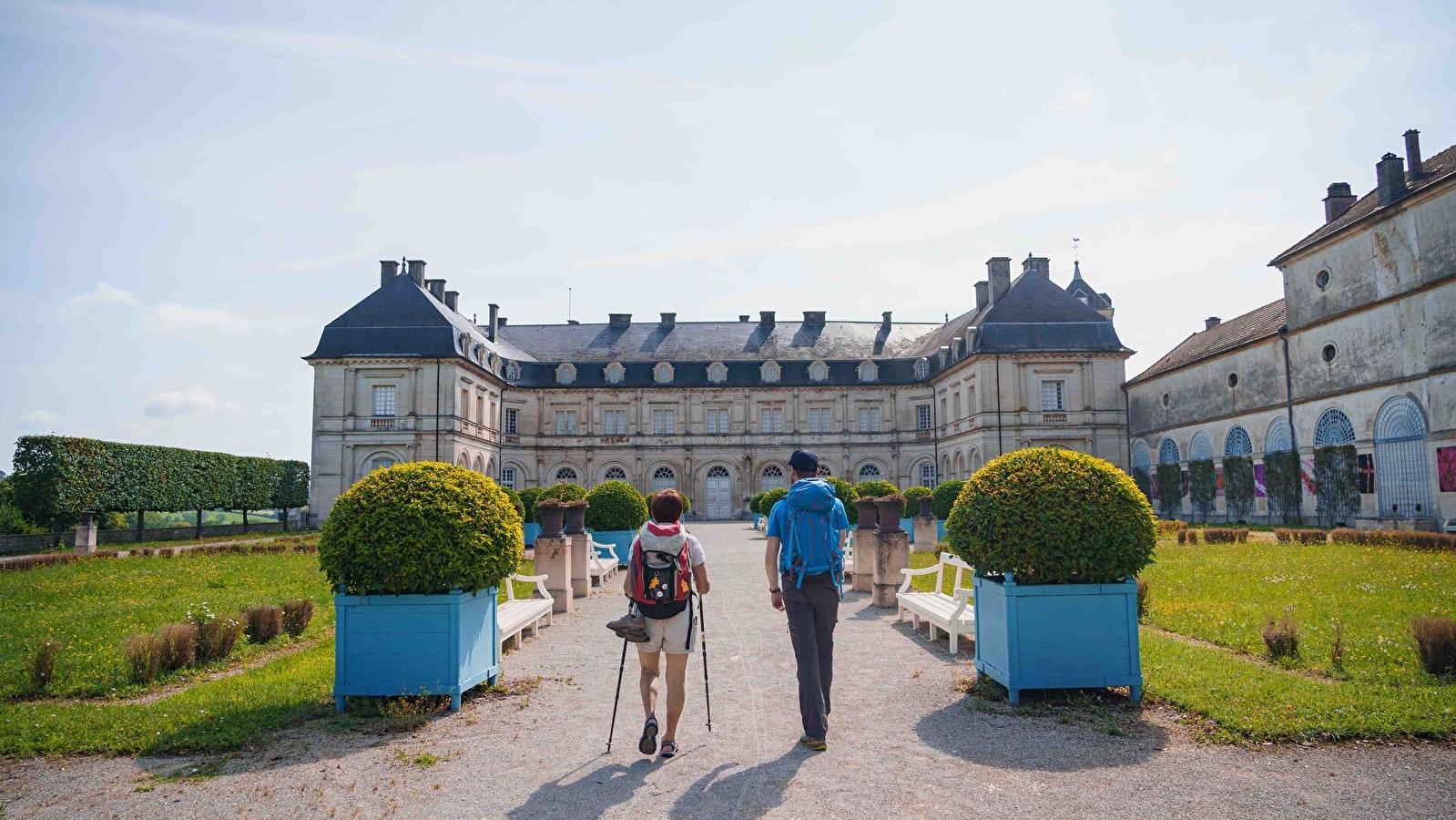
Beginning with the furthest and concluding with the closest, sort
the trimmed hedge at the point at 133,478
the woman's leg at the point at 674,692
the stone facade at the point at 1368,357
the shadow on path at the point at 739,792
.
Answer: the trimmed hedge at the point at 133,478
the stone facade at the point at 1368,357
the woman's leg at the point at 674,692
the shadow on path at the point at 739,792

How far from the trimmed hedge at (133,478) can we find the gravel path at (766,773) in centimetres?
2550

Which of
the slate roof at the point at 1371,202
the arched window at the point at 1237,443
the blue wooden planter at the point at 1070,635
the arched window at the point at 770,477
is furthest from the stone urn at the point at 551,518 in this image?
the arched window at the point at 770,477

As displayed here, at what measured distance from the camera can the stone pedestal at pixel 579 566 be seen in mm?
13273

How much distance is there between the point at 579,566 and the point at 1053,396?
29427 millimetres

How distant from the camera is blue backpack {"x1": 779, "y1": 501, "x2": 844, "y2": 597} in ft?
17.9

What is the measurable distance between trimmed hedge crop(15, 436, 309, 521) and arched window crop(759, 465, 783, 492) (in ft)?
74.7

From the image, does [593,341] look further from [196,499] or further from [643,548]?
[643,548]

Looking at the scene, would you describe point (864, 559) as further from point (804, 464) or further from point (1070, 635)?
point (804, 464)

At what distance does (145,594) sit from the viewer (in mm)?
13180

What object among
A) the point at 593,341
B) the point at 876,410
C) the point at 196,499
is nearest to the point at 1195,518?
the point at 876,410

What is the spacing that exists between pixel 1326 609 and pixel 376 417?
34.3 meters

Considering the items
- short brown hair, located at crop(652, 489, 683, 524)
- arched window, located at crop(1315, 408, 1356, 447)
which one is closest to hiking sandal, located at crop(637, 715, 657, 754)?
short brown hair, located at crop(652, 489, 683, 524)

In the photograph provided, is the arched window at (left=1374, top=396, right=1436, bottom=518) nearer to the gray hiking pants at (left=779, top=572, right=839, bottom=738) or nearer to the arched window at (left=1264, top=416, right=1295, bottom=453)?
the arched window at (left=1264, top=416, right=1295, bottom=453)

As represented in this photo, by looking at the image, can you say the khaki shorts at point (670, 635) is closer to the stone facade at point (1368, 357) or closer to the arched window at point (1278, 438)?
the stone facade at point (1368, 357)
